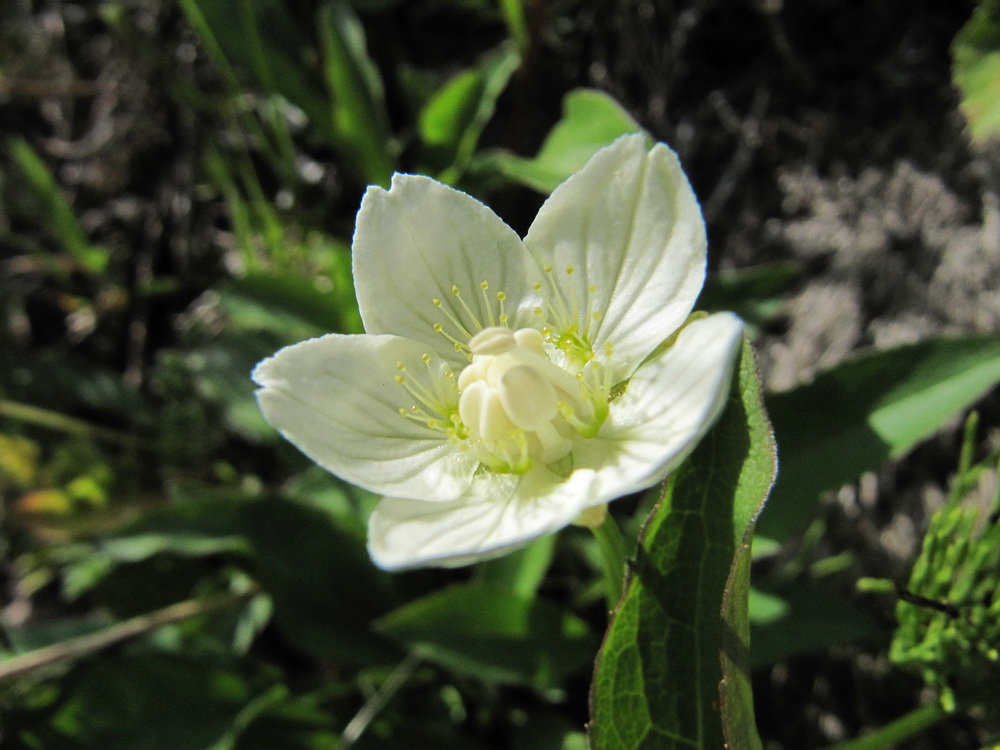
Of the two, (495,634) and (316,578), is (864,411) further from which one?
(316,578)

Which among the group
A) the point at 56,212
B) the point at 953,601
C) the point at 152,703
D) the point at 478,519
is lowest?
the point at 152,703

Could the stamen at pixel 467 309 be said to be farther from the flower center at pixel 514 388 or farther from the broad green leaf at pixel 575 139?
the broad green leaf at pixel 575 139

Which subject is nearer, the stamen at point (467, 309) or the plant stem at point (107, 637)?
the stamen at point (467, 309)

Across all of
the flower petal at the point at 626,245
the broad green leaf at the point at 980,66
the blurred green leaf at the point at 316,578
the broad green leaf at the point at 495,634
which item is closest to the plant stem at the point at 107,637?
the blurred green leaf at the point at 316,578

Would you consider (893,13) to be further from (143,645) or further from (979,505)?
(143,645)

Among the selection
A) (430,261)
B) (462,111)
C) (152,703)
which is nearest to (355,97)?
(462,111)
